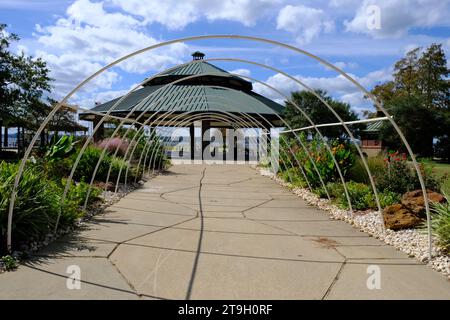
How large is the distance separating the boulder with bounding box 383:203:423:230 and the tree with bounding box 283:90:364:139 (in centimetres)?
1743

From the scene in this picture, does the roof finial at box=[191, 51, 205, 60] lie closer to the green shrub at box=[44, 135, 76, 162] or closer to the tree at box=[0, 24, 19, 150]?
the tree at box=[0, 24, 19, 150]

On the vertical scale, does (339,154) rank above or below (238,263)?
above

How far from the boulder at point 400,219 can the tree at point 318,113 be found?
17428mm

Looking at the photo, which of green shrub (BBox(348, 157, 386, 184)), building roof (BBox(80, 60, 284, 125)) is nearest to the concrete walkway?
green shrub (BBox(348, 157, 386, 184))

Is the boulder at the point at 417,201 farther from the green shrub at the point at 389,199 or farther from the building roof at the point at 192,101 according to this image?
the building roof at the point at 192,101

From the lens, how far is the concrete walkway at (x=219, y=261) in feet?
12.9

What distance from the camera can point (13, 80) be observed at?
66.4 ft

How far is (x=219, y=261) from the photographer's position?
4.89 m

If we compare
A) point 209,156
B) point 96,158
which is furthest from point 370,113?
point 96,158

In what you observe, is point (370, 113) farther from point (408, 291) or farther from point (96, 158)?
point (408, 291)

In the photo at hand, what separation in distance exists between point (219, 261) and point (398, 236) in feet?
9.49

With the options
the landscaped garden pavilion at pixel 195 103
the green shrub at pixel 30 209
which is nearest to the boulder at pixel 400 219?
the green shrub at pixel 30 209

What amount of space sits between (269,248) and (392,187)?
4175 millimetres

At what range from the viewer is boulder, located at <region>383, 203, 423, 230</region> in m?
6.33
